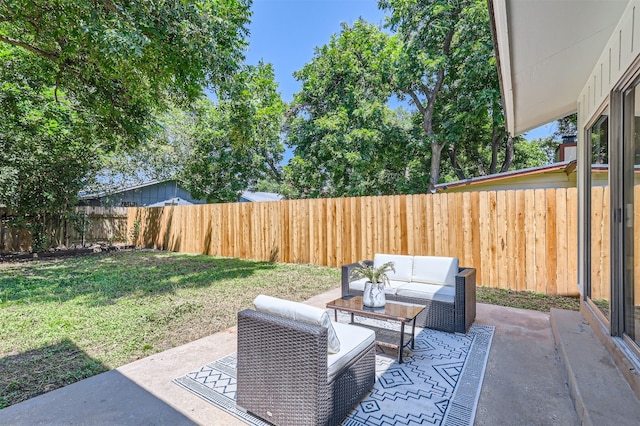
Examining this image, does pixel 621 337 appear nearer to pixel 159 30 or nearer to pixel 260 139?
pixel 159 30

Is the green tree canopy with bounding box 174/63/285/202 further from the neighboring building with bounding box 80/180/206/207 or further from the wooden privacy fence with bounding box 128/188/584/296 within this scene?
the wooden privacy fence with bounding box 128/188/584/296

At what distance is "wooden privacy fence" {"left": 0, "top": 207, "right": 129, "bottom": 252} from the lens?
10.0 meters

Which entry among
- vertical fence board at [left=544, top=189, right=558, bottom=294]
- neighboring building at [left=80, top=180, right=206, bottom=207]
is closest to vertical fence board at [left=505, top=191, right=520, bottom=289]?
vertical fence board at [left=544, top=189, right=558, bottom=294]

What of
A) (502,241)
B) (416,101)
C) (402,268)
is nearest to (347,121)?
(416,101)

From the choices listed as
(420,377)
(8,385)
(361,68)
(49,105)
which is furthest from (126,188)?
(420,377)

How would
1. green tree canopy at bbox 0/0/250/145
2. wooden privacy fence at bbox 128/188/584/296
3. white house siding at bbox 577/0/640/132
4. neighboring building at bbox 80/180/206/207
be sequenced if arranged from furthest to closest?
neighboring building at bbox 80/180/206/207 → wooden privacy fence at bbox 128/188/584/296 → green tree canopy at bbox 0/0/250/145 → white house siding at bbox 577/0/640/132

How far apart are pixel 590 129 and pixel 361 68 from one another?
11.9 m

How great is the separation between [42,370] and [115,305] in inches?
80.9

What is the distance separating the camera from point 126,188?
16484 millimetres

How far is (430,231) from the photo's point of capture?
6434mm

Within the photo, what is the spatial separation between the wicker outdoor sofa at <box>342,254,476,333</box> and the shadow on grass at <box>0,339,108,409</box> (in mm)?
3040

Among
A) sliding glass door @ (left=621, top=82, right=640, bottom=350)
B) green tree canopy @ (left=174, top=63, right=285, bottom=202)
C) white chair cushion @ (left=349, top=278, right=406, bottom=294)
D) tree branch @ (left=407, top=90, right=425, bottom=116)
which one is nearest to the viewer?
sliding glass door @ (left=621, top=82, right=640, bottom=350)

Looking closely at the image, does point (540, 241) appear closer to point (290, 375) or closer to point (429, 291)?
point (429, 291)

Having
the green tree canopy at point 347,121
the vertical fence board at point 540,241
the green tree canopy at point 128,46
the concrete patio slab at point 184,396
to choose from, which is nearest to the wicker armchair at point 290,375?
the concrete patio slab at point 184,396
